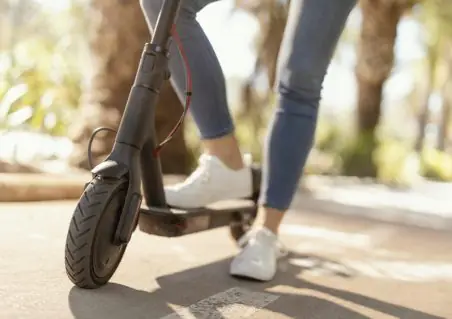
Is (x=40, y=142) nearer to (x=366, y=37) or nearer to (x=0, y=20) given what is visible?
(x=366, y=37)

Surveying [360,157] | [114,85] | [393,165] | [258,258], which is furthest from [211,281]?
[393,165]

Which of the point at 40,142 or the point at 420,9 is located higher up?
the point at 420,9

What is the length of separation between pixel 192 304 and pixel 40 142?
531 centimetres

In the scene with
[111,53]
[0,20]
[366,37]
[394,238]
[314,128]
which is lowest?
[394,238]

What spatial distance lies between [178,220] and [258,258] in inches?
13.1

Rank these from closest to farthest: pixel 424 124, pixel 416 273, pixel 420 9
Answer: pixel 416 273 < pixel 420 9 < pixel 424 124

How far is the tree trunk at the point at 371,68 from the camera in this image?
12430 millimetres

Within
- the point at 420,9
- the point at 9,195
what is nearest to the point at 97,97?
the point at 9,195

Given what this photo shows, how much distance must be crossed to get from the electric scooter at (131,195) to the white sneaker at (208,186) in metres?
0.06

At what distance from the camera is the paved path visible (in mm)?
1817

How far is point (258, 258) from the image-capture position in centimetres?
232

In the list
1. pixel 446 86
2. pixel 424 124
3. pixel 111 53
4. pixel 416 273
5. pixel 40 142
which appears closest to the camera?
pixel 416 273

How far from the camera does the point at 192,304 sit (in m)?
1.93

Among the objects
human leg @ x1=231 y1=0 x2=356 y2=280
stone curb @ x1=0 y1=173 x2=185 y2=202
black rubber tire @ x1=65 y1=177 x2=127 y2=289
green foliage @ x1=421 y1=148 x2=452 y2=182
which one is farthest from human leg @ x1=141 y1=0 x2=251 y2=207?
green foliage @ x1=421 y1=148 x2=452 y2=182
